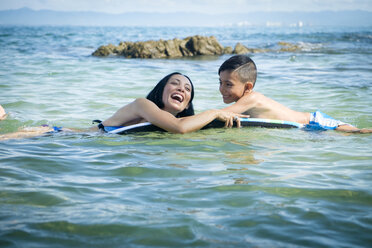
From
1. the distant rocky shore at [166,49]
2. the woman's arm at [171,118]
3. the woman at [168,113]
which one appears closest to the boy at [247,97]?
the woman at [168,113]

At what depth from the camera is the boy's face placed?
575 centimetres

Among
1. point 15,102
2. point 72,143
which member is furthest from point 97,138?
point 15,102

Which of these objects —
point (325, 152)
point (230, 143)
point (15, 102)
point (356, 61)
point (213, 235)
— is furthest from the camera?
point (356, 61)

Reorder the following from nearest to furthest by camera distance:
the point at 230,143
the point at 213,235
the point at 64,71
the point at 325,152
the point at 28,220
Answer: the point at 213,235, the point at 28,220, the point at 325,152, the point at 230,143, the point at 64,71

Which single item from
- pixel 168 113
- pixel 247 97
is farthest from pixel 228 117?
pixel 168 113

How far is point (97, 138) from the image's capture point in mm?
5238

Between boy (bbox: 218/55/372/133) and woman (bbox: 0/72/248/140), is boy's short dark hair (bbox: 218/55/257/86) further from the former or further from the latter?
woman (bbox: 0/72/248/140)

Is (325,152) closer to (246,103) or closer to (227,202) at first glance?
(246,103)

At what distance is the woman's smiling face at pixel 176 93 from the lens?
206 inches

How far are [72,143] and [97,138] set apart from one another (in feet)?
1.11

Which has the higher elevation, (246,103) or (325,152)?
(246,103)

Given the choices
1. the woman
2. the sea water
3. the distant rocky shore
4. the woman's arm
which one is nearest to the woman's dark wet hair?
the woman

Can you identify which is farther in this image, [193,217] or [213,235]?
[193,217]

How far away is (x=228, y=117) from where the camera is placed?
17.7ft
